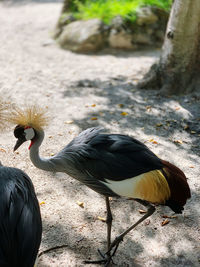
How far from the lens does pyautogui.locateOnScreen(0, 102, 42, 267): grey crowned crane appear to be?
Result: 1799mm

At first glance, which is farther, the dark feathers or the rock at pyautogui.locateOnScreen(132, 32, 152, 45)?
the rock at pyautogui.locateOnScreen(132, 32, 152, 45)

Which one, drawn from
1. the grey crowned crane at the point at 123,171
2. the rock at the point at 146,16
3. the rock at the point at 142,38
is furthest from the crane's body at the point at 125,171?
the rock at the point at 146,16

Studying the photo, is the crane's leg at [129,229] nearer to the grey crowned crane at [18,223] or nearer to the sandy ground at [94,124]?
the sandy ground at [94,124]

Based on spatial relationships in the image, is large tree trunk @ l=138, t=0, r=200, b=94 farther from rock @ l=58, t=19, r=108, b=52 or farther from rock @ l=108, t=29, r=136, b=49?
rock @ l=58, t=19, r=108, b=52

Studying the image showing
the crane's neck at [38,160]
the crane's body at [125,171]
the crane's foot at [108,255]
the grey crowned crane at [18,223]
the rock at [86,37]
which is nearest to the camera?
the grey crowned crane at [18,223]

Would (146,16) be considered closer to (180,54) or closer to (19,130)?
(180,54)

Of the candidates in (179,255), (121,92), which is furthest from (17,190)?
(121,92)

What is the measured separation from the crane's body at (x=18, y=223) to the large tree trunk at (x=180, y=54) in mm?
3321

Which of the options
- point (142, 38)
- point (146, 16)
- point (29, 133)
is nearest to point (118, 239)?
point (29, 133)

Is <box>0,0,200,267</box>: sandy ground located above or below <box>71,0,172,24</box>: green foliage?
below

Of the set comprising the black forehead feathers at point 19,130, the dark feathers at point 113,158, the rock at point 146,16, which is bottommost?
the black forehead feathers at point 19,130

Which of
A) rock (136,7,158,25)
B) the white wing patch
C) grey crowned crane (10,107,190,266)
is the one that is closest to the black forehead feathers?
grey crowned crane (10,107,190,266)

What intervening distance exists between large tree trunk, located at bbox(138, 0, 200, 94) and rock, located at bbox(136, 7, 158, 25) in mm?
2662

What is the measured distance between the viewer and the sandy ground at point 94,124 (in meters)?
2.52
